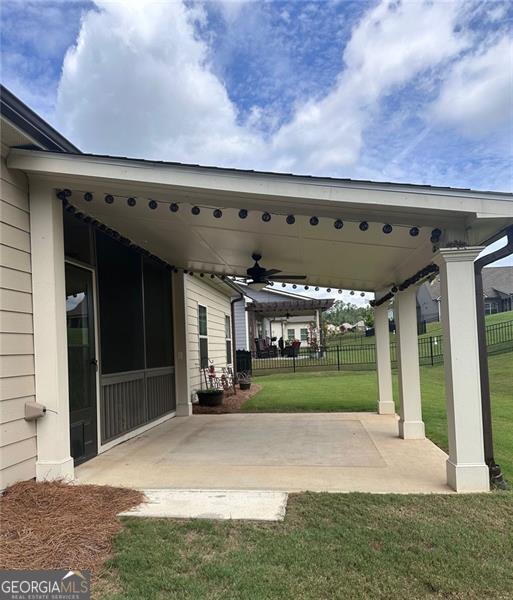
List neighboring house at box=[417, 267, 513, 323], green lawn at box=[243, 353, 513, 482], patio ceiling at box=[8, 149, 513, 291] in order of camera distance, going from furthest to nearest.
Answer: neighboring house at box=[417, 267, 513, 323] < green lawn at box=[243, 353, 513, 482] < patio ceiling at box=[8, 149, 513, 291]

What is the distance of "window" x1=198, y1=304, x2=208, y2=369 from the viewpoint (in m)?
10.5

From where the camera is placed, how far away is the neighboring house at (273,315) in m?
20.8

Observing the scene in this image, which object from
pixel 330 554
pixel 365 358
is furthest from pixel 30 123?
pixel 365 358

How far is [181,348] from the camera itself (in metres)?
8.37

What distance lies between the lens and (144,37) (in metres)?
6.68

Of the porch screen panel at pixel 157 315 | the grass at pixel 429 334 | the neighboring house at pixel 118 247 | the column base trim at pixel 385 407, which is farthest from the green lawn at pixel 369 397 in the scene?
the grass at pixel 429 334

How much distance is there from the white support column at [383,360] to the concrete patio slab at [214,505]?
4585 mm

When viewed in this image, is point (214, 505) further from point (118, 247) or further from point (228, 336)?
point (228, 336)

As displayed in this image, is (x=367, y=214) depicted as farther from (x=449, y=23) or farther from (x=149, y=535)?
(x=449, y=23)

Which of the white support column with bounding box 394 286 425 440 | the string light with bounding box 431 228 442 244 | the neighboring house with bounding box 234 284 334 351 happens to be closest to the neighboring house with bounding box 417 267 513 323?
the neighboring house with bounding box 234 284 334 351

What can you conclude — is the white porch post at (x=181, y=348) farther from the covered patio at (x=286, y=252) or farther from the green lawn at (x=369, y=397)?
the covered patio at (x=286, y=252)

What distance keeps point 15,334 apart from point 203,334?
7111 millimetres

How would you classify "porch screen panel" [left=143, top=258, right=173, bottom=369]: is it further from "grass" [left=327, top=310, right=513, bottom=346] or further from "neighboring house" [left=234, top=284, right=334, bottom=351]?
"grass" [left=327, top=310, right=513, bottom=346]

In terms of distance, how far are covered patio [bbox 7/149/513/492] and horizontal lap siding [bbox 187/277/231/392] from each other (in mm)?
3512
